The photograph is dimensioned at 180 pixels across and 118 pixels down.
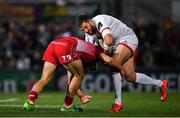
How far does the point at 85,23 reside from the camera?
42.8 ft

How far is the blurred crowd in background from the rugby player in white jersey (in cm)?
1066

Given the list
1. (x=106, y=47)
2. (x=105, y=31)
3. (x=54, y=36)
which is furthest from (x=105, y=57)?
(x=54, y=36)

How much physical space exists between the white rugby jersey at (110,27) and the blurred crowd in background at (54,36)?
10689 mm

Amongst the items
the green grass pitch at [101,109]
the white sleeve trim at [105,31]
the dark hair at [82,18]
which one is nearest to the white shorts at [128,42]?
the white sleeve trim at [105,31]

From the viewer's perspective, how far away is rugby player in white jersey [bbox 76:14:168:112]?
42.7 feet

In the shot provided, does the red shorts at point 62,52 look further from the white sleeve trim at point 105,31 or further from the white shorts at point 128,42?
the white shorts at point 128,42

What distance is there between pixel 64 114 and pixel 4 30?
542 inches

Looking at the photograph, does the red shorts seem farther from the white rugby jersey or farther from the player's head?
the white rugby jersey

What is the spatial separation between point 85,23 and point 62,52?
0.69 meters

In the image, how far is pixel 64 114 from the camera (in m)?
12.3

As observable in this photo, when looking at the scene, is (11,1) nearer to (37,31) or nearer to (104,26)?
(37,31)

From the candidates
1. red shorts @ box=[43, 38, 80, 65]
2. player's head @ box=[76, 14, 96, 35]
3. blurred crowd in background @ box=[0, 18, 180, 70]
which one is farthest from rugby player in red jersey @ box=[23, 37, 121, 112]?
blurred crowd in background @ box=[0, 18, 180, 70]

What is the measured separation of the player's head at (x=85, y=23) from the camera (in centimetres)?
1299

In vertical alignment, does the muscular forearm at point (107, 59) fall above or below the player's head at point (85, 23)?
below
